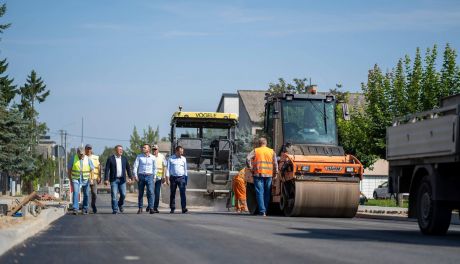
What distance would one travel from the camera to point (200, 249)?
34.8 ft

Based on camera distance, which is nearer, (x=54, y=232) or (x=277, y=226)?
(x=54, y=232)

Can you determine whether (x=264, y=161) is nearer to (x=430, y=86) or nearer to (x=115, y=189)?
(x=115, y=189)

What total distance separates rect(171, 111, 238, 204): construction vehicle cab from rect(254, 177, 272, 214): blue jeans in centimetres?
784

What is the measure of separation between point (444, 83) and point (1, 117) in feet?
75.6

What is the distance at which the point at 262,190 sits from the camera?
22.3 m

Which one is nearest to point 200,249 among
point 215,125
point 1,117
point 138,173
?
point 138,173

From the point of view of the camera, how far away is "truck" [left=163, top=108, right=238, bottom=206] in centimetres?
3033

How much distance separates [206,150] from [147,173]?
23.2ft

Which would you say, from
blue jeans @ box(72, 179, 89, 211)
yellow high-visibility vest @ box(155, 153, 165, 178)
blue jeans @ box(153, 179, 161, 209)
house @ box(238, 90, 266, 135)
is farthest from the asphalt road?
→ house @ box(238, 90, 266, 135)

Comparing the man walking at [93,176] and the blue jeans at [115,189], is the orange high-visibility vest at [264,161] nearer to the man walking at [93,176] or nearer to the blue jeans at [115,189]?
the blue jeans at [115,189]

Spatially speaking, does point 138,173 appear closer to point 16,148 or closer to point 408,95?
point 408,95

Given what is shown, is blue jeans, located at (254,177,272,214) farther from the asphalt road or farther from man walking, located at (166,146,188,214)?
the asphalt road

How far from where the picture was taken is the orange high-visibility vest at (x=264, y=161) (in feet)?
72.3

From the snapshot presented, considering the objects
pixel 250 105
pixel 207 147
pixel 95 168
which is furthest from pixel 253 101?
pixel 95 168
